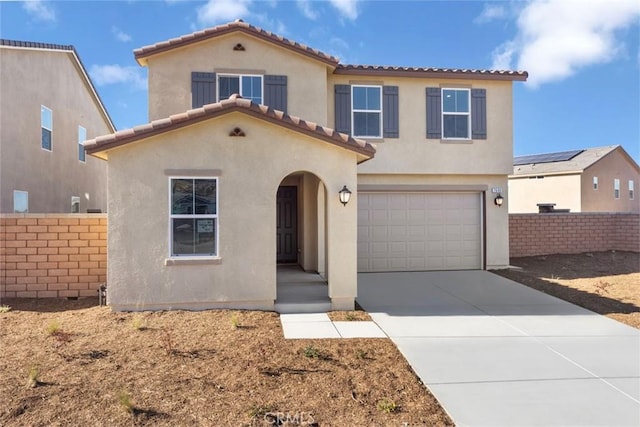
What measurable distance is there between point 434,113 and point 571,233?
8161 mm

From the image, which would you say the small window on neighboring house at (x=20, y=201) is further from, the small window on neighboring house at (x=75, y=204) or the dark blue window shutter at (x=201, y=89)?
the dark blue window shutter at (x=201, y=89)

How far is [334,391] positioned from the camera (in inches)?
191

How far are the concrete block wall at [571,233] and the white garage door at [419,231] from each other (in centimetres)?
305

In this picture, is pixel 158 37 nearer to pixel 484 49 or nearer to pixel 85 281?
pixel 85 281

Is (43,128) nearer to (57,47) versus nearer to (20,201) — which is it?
(20,201)

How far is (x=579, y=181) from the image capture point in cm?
2631

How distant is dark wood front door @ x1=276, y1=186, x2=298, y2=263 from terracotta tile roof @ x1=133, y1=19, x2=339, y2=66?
4143mm

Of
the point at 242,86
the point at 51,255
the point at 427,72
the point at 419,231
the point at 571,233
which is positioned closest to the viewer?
the point at 51,255

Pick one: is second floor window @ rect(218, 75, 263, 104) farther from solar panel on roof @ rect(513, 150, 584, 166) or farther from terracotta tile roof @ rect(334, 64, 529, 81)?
solar panel on roof @ rect(513, 150, 584, 166)

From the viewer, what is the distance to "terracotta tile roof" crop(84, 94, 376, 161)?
7512mm

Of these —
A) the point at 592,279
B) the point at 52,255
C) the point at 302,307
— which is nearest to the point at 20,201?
the point at 52,255

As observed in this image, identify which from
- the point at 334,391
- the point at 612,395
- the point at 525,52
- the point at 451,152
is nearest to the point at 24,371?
the point at 334,391

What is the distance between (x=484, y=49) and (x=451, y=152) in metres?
5.57

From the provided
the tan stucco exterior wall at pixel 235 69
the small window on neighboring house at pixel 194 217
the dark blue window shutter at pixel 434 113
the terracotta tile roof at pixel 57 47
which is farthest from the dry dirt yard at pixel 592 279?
the terracotta tile roof at pixel 57 47
